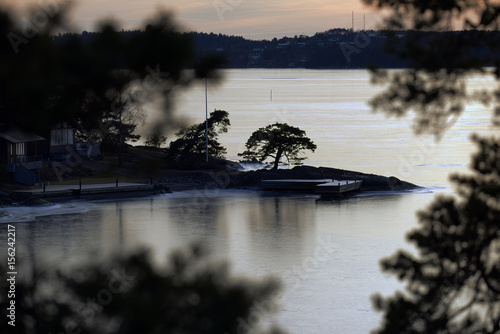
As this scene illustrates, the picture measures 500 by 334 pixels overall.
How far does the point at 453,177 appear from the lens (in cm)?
1103

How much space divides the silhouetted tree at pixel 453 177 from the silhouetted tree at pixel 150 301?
420cm

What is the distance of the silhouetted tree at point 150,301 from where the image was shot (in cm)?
604

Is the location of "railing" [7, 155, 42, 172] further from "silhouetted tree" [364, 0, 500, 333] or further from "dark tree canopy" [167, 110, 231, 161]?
"silhouetted tree" [364, 0, 500, 333]

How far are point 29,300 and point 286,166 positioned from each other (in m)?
42.5

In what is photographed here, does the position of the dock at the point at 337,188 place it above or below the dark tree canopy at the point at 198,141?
below

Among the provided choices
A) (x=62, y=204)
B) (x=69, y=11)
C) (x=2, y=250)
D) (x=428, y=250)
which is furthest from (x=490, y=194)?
(x=62, y=204)

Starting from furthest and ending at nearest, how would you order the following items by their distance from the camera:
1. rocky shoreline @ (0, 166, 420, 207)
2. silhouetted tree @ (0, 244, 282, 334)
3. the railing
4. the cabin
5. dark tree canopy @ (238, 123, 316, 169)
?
1. dark tree canopy @ (238, 123, 316, 169)
2. rocky shoreline @ (0, 166, 420, 207)
3. the railing
4. the cabin
5. silhouetted tree @ (0, 244, 282, 334)

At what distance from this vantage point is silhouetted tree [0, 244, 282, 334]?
6043mm

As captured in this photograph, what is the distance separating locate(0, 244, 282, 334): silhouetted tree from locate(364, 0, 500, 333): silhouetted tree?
4.20 meters

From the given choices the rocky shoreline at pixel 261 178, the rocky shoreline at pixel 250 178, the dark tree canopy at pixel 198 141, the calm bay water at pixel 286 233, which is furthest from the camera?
the dark tree canopy at pixel 198 141

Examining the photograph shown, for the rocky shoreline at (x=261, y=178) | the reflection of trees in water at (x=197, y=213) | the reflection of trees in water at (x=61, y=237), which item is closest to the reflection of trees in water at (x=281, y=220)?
the reflection of trees in water at (x=197, y=213)

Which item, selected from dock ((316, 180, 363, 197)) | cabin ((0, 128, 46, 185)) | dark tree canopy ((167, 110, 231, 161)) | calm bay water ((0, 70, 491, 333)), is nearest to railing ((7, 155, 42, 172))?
cabin ((0, 128, 46, 185))

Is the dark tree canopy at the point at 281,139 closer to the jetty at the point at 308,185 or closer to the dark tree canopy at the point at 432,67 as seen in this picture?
the jetty at the point at 308,185

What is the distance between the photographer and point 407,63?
10.4 m
